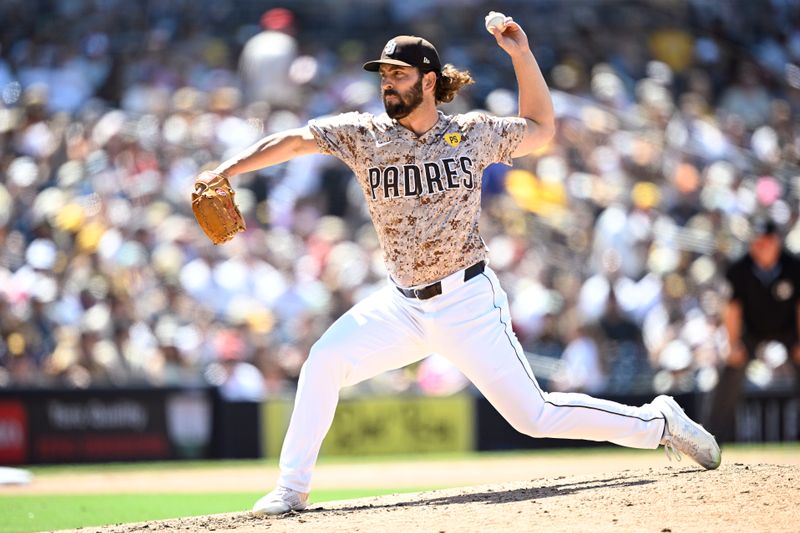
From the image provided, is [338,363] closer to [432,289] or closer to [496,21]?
[432,289]

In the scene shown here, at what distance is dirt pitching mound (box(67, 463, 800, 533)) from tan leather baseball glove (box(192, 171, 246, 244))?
1.30 metres

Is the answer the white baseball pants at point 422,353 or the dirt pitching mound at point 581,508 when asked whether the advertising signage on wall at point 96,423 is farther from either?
the white baseball pants at point 422,353

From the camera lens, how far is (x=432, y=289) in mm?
5758

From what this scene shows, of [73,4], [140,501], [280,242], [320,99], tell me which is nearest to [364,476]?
[140,501]

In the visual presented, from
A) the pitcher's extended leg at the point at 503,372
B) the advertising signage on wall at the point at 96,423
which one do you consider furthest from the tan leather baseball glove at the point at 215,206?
the advertising signage on wall at the point at 96,423

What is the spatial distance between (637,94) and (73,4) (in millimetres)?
7597

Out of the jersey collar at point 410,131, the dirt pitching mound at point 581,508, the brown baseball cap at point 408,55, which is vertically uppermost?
the brown baseball cap at point 408,55

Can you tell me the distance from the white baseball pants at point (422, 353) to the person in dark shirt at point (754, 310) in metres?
4.72

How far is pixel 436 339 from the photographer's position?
5.77 m

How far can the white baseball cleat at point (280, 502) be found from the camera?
5711 mm

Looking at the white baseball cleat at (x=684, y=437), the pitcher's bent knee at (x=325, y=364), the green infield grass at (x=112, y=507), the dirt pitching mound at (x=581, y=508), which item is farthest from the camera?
the green infield grass at (x=112, y=507)

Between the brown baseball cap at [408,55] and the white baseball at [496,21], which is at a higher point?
the white baseball at [496,21]

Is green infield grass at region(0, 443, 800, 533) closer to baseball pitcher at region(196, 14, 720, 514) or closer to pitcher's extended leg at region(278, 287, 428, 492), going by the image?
pitcher's extended leg at region(278, 287, 428, 492)

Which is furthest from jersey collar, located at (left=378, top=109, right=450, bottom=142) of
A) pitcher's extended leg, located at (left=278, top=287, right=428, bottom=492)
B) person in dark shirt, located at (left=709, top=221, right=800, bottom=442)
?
person in dark shirt, located at (left=709, top=221, right=800, bottom=442)
